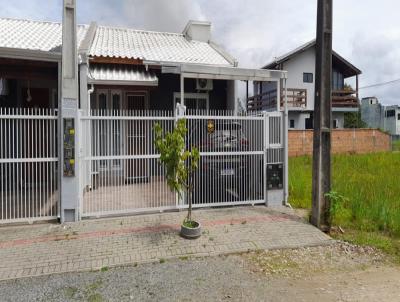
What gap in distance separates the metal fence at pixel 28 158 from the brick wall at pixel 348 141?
1570 centimetres

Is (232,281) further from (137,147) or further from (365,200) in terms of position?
(365,200)

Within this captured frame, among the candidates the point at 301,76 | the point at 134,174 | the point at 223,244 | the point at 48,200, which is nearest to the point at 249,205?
the point at 223,244

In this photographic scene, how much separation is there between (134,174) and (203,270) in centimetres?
320

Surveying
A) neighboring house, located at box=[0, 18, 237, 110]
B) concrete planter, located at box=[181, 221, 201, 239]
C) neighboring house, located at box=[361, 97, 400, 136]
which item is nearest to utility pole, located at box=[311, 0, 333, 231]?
concrete planter, located at box=[181, 221, 201, 239]

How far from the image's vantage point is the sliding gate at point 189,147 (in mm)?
6410

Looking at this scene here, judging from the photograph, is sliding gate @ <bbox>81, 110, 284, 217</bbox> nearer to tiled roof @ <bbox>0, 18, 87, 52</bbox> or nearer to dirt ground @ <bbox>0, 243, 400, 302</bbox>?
dirt ground @ <bbox>0, 243, 400, 302</bbox>

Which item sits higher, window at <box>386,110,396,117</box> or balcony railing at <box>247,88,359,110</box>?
window at <box>386,110,396,117</box>

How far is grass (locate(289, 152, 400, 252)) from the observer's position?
19.9 feet

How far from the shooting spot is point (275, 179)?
23.7 feet

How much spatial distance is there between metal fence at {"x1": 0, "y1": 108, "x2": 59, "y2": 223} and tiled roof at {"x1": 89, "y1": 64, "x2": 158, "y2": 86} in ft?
10.6

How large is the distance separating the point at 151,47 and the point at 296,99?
670 inches

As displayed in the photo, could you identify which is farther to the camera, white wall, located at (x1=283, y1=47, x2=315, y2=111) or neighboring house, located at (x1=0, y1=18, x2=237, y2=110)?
white wall, located at (x1=283, y1=47, x2=315, y2=111)

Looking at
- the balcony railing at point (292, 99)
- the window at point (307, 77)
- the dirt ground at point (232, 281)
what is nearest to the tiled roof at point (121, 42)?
the dirt ground at point (232, 281)

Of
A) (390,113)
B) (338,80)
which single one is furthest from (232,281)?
(390,113)
